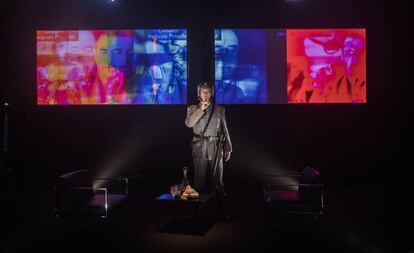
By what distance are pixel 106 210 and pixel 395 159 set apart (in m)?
5.76

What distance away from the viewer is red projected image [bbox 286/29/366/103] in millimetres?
7160

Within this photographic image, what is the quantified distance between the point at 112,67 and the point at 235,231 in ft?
13.7

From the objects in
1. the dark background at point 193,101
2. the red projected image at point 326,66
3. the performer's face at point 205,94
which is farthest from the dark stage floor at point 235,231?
the red projected image at point 326,66

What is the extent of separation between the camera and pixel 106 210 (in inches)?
166

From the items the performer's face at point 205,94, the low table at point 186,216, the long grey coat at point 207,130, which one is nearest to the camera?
the low table at point 186,216

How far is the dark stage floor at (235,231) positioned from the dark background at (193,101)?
1.34 metres

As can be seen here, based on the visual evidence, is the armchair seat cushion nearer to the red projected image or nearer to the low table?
the low table

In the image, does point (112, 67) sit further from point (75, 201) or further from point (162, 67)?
point (75, 201)

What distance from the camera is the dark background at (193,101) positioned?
7340mm

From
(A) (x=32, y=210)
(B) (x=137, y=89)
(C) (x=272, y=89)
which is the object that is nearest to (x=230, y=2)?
(C) (x=272, y=89)

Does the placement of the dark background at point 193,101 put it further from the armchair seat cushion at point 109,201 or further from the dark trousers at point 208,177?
the armchair seat cushion at point 109,201

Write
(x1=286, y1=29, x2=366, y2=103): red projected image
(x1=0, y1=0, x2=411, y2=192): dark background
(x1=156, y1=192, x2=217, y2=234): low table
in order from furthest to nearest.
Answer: (x1=0, y1=0, x2=411, y2=192): dark background
(x1=286, y1=29, x2=366, y2=103): red projected image
(x1=156, y1=192, x2=217, y2=234): low table

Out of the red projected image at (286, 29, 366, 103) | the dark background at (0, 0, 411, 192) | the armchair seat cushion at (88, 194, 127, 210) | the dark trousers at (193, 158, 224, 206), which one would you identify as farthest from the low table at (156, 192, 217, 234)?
the red projected image at (286, 29, 366, 103)

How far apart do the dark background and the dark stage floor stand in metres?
1.34
